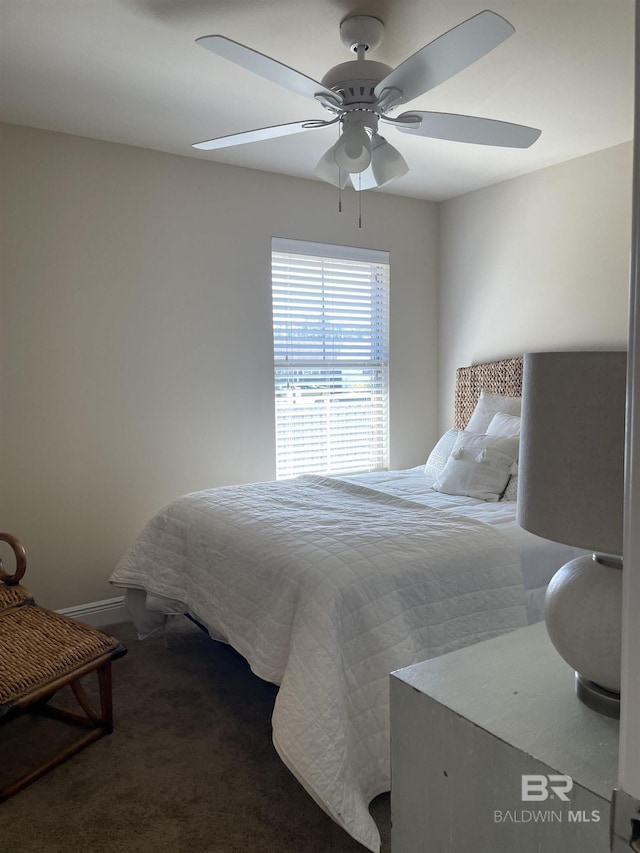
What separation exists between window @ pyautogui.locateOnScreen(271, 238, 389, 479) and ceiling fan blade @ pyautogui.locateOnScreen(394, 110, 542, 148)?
5.50ft

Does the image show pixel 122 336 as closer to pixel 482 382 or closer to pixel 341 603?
pixel 341 603

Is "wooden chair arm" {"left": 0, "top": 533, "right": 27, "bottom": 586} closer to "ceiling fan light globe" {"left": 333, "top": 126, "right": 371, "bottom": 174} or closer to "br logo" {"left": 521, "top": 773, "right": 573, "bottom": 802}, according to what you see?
"ceiling fan light globe" {"left": 333, "top": 126, "right": 371, "bottom": 174}

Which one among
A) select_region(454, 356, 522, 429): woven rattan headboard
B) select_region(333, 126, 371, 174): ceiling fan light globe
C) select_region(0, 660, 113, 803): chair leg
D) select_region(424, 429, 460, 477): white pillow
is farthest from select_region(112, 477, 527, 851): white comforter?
select_region(454, 356, 522, 429): woven rattan headboard

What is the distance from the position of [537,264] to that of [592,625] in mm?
3256

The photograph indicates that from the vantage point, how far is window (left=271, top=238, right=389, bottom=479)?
12.7 feet

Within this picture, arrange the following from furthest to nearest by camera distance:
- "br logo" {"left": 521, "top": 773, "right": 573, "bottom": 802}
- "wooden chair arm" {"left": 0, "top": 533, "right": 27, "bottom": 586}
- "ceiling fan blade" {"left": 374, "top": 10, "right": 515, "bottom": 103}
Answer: "wooden chair arm" {"left": 0, "top": 533, "right": 27, "bottom": 586} < "ceiling fan blade" {"left": 374, "top": 10, "right": 515, "bottom": 103} < "br logo" {"left": 521, "top": 773, "right": 573, "bottom": 802}

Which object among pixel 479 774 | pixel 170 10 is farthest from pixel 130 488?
pixel 479 774

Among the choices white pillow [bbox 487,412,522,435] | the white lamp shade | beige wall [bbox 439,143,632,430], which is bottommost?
white pillow [bbox 487,412,522,435]

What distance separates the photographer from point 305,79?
189 centimetres

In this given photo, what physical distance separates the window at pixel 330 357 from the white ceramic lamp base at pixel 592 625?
2976mm

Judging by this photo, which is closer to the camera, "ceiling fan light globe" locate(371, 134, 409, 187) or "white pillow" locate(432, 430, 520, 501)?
"ceiling fan light globe" locate(371, 134, 409, 187)

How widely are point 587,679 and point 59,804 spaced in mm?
1687

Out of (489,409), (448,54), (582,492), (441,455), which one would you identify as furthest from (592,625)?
(489,409)

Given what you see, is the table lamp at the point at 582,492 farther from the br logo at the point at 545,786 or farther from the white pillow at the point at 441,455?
the white pillow at the point at 441,455
